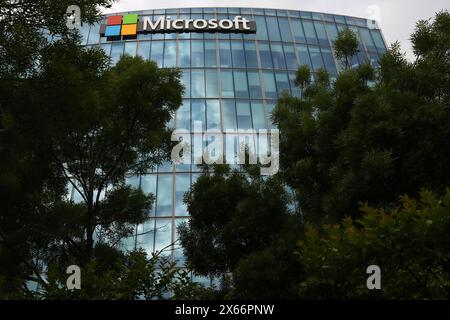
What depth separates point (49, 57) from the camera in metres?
9.09

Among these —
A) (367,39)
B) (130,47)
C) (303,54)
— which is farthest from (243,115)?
(367,39)

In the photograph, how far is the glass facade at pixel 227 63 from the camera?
28172mm

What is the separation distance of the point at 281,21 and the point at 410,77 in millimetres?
30062

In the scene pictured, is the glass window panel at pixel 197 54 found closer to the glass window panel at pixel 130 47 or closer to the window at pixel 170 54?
the window at pixel 170 54

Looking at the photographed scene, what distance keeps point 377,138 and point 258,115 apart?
22.5m

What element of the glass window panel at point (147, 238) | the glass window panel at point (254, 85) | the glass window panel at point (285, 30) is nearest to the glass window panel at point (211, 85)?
the glass window panel at point (254, 85)

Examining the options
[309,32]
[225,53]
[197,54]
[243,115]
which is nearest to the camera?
[243,115]

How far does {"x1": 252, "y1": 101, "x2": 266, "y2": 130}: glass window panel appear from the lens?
30.9m

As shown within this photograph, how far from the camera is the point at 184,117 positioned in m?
30.8

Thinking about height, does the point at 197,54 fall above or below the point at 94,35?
below

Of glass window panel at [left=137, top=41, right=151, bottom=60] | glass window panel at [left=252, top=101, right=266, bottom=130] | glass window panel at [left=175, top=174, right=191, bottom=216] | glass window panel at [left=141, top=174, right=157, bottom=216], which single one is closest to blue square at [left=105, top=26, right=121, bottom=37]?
glass window panel at [left=137, top=41, right=151, bottom=60]

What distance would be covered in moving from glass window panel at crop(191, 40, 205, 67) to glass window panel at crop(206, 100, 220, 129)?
377 centimetres

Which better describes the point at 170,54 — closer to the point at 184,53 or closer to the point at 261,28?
the point at 184,53
